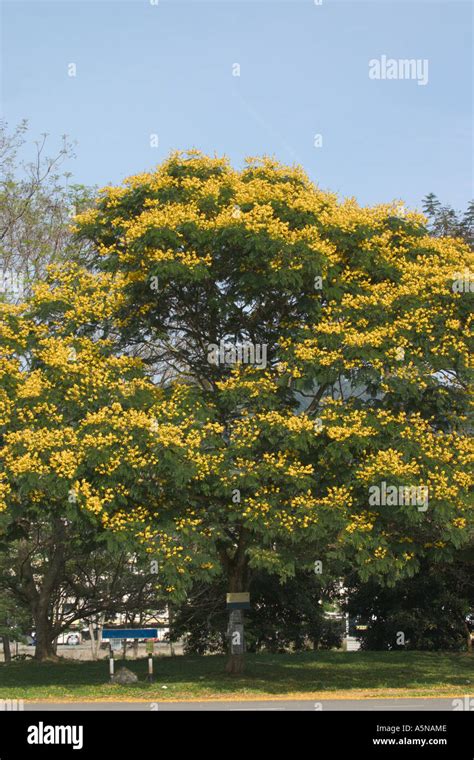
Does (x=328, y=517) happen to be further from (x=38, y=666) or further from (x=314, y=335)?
(x=38, y=666)

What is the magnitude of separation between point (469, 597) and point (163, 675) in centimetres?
1273

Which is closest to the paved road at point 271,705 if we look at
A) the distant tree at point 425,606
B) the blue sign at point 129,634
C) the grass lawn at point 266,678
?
the grass lawn at point 266,678

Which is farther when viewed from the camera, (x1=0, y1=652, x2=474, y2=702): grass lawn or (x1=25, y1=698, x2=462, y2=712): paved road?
(x1=0, y1=652, x2=474, y2=702): grass lawn

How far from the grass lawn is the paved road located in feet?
4.22

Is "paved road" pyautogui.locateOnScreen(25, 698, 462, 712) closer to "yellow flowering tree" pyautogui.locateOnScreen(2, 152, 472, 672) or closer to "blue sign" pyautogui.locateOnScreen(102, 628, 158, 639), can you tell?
"yellow flowering tree" pyautogui.locateOnScreen(2, 152, 472, 672)

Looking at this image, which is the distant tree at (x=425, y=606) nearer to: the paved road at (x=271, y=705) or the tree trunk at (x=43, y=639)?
the tree trunk at (x=43, y=639)

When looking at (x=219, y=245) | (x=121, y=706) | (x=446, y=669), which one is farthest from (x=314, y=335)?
(x=446, y=669)

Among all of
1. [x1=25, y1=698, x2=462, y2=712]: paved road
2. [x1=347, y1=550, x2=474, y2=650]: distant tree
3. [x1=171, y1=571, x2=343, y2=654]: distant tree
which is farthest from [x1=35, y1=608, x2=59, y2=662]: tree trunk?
[x1=25, y1=698, x2=462, y2=712]: paved road

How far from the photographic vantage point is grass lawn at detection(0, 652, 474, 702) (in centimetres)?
2212

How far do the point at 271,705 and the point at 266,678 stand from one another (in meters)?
6.09

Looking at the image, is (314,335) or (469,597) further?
(469,597)

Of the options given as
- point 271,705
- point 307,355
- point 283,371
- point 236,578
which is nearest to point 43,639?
point 236,578

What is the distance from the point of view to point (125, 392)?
22531 millimetres
